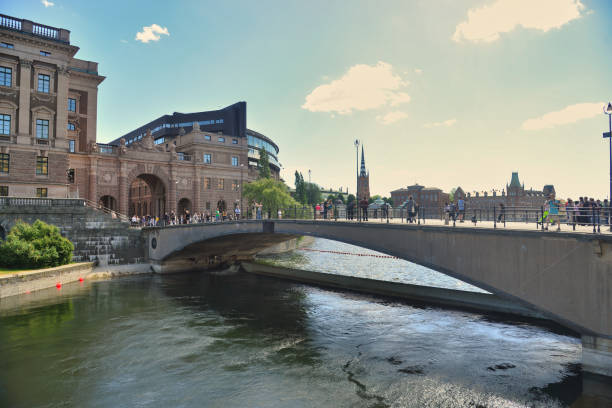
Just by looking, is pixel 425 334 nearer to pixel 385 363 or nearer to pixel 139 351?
pixel 385 363

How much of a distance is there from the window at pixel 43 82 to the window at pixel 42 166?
7.43 meters

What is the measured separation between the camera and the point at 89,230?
36.5 m

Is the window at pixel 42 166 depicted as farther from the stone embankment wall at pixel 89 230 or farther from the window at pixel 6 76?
the window at pixel 6 76

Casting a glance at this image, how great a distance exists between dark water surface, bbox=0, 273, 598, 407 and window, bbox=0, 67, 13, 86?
2575 cm

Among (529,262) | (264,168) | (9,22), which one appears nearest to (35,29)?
(9,22)

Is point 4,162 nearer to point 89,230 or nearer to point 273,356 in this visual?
point 89,230

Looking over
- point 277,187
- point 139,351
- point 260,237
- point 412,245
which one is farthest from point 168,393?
point 277,187

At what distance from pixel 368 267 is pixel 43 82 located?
41.7 m

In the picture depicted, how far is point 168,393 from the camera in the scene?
13.3 metres

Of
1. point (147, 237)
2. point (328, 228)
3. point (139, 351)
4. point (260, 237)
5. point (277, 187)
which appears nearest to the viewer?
point (139, 351)

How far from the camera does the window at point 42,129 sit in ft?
130

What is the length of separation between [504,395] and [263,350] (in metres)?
10.2

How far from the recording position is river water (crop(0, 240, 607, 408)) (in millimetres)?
13008

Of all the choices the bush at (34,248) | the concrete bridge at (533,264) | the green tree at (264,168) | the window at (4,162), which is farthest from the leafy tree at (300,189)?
the concrete bridge at (533,264)
